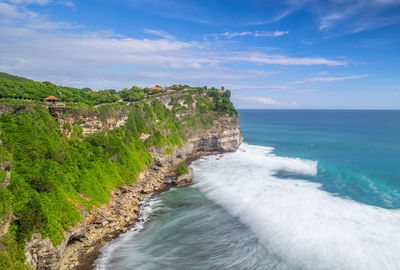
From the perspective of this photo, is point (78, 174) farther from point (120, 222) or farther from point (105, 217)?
point (120, 222)

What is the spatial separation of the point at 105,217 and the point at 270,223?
17.7 metres

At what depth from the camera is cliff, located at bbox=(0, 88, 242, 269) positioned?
15211 mm

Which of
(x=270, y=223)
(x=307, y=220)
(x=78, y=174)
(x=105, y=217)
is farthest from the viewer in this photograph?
(x=307, y=220)

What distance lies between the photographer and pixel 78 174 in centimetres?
2319

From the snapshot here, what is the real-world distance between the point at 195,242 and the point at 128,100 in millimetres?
35428

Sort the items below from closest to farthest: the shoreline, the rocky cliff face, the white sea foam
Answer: the rocky cliff face, the shoreline, the white sea foam

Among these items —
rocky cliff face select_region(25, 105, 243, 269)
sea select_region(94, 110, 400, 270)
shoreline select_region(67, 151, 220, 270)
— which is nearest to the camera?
rocky cliff face select_region(25, 105, 243, 269)

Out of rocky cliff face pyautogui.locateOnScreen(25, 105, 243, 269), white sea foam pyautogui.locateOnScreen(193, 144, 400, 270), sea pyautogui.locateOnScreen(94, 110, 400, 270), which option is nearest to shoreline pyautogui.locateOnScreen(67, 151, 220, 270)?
rocky cliff face pyautogui.locateOnScreen(25, 105, 243, 269)

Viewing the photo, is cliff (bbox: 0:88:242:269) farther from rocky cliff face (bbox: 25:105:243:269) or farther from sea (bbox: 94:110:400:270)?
sea (bbox: 94:110:400:270)

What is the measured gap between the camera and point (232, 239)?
21.3 metres

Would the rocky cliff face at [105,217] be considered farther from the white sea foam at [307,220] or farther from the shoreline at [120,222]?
the white sea foam at [307,220]

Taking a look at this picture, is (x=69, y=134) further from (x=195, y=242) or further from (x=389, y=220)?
(x=389, y=220)

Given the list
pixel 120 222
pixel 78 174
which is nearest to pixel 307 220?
pixel 120 222

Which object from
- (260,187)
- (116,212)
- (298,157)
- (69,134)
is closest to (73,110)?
(69,134)
